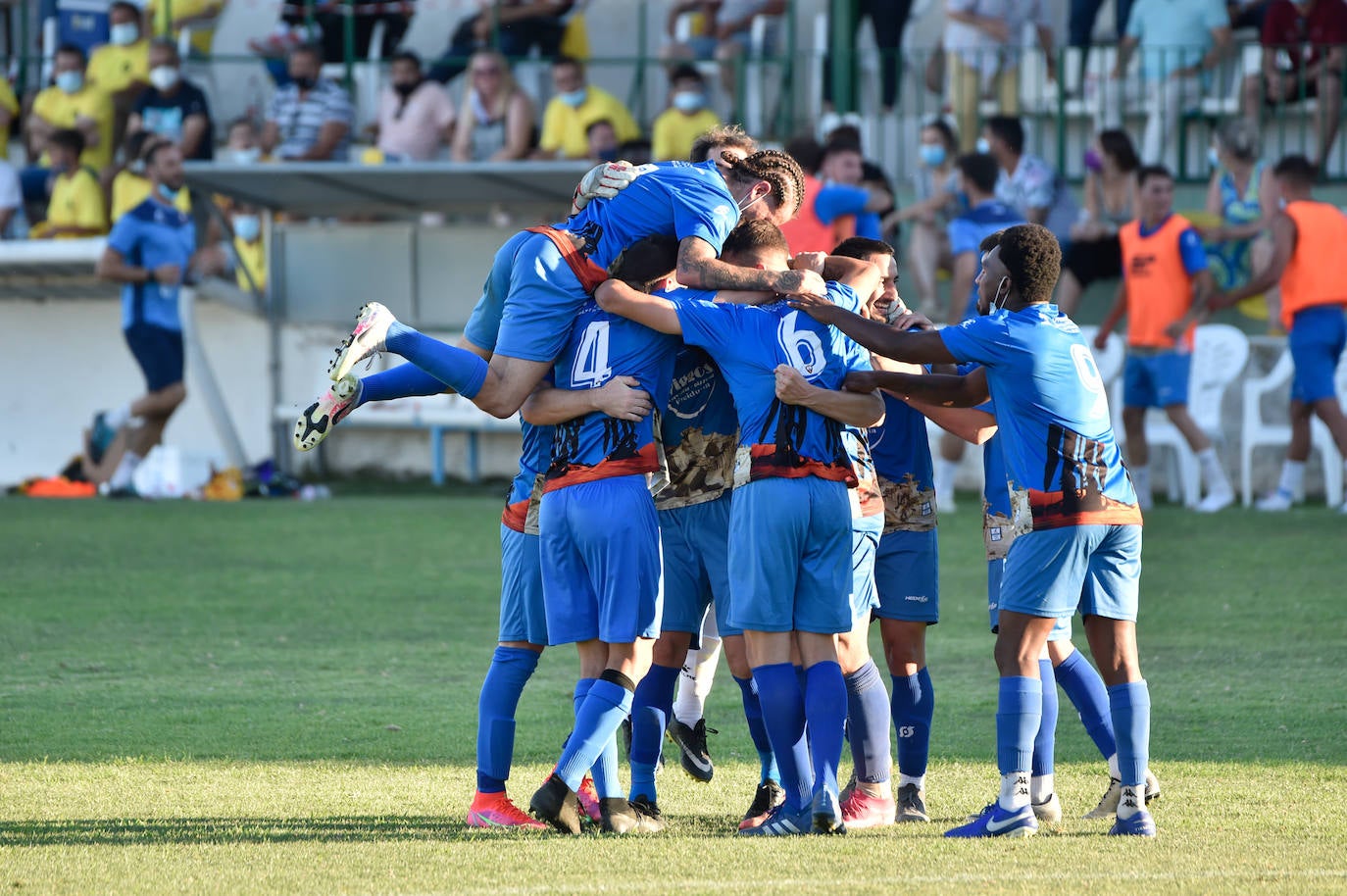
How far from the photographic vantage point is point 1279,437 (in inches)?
544

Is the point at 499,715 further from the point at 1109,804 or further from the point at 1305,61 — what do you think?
the point at 1305,61

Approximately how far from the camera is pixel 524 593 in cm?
506

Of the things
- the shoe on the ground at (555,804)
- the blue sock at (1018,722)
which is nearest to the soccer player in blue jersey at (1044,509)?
the blue sock at (1018,722)

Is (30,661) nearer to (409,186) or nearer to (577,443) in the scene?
(577,443)

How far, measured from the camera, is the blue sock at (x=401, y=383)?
16.8 feet

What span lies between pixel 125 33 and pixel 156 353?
17.9 ft

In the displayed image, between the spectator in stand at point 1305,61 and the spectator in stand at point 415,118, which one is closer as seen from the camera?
the spectator in stand at point 1305,61

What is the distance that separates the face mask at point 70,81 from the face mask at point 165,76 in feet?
3.85

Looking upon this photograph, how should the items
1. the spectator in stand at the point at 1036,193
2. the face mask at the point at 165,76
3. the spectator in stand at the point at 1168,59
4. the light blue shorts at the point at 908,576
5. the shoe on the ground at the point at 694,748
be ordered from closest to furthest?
the light blue shorts at the point at 908,576
the shoe on the ground at the point at 694,748
the spectator in stand at the point at 1036,193
the spectator in stand at the point at 1168,59
the face mask at the point at 165,76

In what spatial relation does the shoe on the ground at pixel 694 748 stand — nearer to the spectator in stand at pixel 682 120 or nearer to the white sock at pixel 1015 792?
the white sock at pixel 1015 792

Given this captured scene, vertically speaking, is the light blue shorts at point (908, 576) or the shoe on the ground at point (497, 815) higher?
the light blue shorts at point (908, 576)

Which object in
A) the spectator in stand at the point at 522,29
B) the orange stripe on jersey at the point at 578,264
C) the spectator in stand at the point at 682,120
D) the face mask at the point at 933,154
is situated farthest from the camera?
the spectator in stand at the point at 522,29

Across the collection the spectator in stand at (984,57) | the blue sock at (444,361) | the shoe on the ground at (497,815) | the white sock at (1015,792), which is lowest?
the shoe on the ground at (497,815)

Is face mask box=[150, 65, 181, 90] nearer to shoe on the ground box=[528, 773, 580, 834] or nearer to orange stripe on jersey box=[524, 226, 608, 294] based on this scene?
orange stripe on jersey box=[524, 226, 608, 294]
